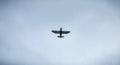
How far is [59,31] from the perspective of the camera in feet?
489

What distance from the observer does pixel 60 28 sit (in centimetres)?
14900

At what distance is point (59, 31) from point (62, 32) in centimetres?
240

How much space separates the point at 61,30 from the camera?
149 m

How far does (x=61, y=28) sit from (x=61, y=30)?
1.17m

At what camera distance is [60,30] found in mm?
148875

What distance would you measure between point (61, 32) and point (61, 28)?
2374 millimetres

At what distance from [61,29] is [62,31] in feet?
6.54

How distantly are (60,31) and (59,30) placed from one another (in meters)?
1.21

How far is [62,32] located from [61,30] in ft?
6.86

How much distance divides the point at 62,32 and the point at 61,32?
139cm

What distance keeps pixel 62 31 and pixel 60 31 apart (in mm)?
2012

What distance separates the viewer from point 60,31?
14875 centimetres

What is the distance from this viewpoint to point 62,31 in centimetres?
15038

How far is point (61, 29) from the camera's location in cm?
14888
